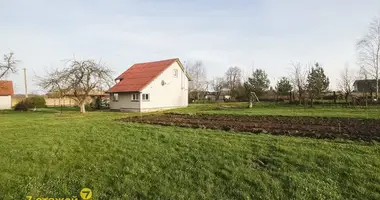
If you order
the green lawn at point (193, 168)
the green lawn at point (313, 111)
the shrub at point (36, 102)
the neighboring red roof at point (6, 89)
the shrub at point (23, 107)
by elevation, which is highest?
the neighboring red roof at point (6, 89)

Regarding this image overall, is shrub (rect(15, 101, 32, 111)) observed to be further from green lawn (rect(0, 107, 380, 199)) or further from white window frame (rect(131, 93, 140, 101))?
green lawn (rect(0, 107, 380, 199))

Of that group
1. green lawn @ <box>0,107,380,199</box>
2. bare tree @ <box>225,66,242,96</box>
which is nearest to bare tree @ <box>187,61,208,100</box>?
bare tree @ <box>225,66,242,96</box>

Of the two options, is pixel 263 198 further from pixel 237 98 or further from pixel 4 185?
pixel 237 98

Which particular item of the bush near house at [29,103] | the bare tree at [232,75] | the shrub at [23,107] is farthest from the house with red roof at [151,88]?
the bare tree at [232,75]

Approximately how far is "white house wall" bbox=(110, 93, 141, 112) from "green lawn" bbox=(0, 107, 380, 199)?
Answer: 19.7m

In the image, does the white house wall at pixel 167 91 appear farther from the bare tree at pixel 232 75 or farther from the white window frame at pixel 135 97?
the bare tree at pixel 232 75

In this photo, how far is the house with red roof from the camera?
29.5 meters

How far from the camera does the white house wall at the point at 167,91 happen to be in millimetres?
29984

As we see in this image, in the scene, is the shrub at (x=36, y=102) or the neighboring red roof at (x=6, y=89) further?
the neighboring red roof at (x=6, y=89)

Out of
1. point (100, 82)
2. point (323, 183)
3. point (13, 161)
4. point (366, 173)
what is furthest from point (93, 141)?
point (100, 82)

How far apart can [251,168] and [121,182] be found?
122 inches

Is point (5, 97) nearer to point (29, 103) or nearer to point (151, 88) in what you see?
point (29, 103)

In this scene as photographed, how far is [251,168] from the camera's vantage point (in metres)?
6.77

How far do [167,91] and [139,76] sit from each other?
3.86 metres
